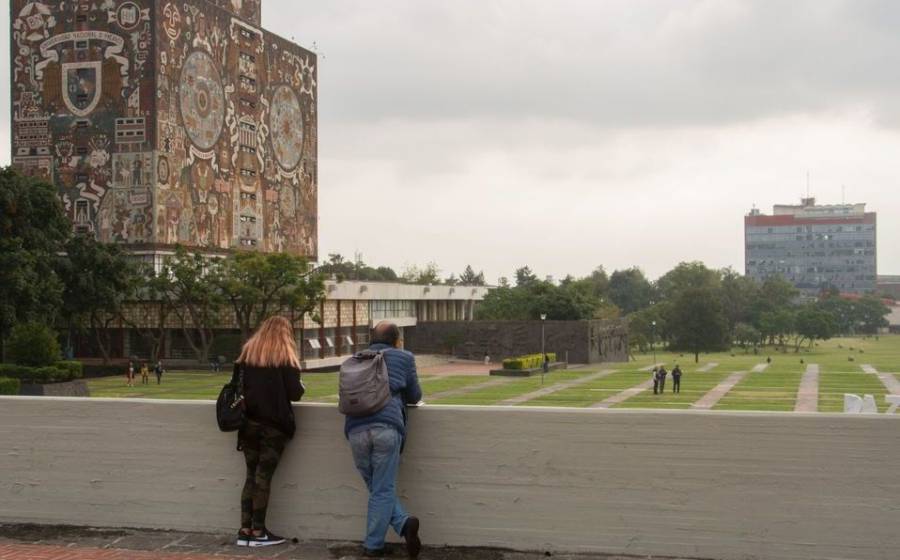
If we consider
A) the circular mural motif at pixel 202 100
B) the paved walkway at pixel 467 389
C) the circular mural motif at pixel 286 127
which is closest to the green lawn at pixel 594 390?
the paved walkway at pixel 467 389

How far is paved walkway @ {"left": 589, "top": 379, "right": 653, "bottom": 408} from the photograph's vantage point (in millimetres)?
34891

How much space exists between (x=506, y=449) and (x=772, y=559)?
1.57 metres

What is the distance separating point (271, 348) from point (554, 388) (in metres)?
37.5

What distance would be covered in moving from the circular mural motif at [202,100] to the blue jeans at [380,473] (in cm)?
4753

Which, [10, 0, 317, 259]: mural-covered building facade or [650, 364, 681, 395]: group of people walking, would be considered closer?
[650, 364, 681, 395]: group of people walking

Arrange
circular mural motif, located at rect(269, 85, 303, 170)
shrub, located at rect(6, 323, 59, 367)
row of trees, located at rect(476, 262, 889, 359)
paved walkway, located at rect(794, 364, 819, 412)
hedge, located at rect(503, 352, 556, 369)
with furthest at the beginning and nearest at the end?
1. row of trees, located at rect(476, 262, 889, 359)
2. circular mural motif, located at rect(269, 85, 303, 170)
3. hedge, located at rect(503, 352, 556, 369)
4. paved walkway, located at rect(794, 364, 819, 412)
5. shrub, located at rect(6, 323, 59, 367)

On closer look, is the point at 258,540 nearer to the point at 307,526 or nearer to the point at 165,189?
the point at 307,526

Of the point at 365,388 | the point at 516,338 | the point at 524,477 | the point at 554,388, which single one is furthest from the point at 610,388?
the point at 365,388

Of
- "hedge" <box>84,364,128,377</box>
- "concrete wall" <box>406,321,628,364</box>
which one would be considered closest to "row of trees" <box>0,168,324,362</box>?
"hedge" <box>84,364,128,377</box>

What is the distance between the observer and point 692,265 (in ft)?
403

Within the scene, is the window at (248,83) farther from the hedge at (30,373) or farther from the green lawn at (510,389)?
the hedge at (30,373)

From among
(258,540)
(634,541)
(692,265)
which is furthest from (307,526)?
(692,265)

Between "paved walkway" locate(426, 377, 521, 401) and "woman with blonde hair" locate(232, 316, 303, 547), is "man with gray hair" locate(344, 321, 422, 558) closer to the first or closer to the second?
"woman with blonde hair" locate(232, 316, 303, 547)

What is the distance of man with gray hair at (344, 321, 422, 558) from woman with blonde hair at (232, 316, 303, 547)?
46 centimetres
